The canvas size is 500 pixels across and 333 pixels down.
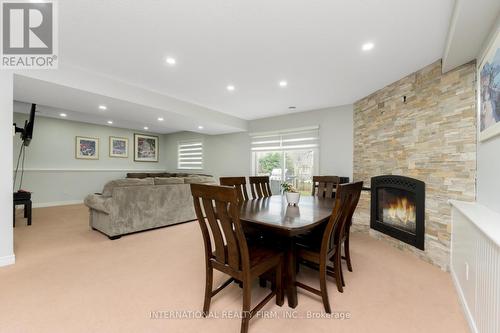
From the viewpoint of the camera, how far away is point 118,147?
7055 mm

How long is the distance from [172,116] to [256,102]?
175 centimetres

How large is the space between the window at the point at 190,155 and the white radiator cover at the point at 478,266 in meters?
6.27

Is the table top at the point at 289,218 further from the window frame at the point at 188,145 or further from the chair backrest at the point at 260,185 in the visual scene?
the window frame at the point at 188,145

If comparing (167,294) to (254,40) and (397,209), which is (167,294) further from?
(397,209)

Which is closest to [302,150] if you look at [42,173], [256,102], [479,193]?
[256,102]

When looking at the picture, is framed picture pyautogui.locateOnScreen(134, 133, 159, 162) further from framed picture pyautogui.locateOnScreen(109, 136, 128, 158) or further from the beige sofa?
the beige sofa

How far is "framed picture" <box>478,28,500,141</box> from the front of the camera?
1.63m

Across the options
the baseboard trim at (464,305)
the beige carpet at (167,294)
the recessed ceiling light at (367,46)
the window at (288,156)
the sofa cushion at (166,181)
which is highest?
the recessed ceiling light at (367,46)

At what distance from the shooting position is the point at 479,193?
80.9 inches

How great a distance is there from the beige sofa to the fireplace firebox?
3.39 metres

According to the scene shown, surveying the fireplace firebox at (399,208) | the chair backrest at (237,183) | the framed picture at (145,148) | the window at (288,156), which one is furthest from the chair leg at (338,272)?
the framed picture at (145,148)

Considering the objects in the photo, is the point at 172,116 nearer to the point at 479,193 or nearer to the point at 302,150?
the point at 302,150

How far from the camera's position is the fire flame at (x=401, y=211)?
2.93 meters

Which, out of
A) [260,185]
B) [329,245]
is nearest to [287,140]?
[260,185]
